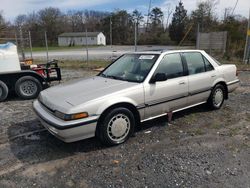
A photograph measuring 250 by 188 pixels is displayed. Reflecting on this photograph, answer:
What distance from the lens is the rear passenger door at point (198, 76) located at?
4691 mm

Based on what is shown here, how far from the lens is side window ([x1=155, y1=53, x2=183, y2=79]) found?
4.29m

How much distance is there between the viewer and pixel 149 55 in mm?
4492

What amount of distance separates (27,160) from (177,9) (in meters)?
60.6

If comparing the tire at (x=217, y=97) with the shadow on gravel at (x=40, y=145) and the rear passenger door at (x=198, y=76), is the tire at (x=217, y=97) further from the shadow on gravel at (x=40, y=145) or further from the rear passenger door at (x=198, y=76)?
the shadow on gravel at (x=40, y=145)

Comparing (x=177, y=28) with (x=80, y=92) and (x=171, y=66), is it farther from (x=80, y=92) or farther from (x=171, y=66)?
(x=80, y=92)

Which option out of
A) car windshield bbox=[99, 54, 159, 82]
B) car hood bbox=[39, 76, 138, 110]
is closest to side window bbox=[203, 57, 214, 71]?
car windshield bbox=[99, 54, 159, 82]

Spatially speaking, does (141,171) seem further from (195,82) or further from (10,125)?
(10,125)

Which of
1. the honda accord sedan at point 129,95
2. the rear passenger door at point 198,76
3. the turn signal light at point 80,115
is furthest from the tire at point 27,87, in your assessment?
the rear passenger door at point 198,76

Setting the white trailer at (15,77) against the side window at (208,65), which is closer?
the side window at (208,65)

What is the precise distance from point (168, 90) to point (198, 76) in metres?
1.00

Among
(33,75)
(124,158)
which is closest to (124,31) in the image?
(33,75)

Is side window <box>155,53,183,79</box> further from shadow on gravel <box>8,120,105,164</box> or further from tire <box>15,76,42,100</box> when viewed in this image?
tire <box>15,76,42,100</box>

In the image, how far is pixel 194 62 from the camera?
491 centimetres

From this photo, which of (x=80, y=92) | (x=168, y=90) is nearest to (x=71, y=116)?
(x=80, y=92)
